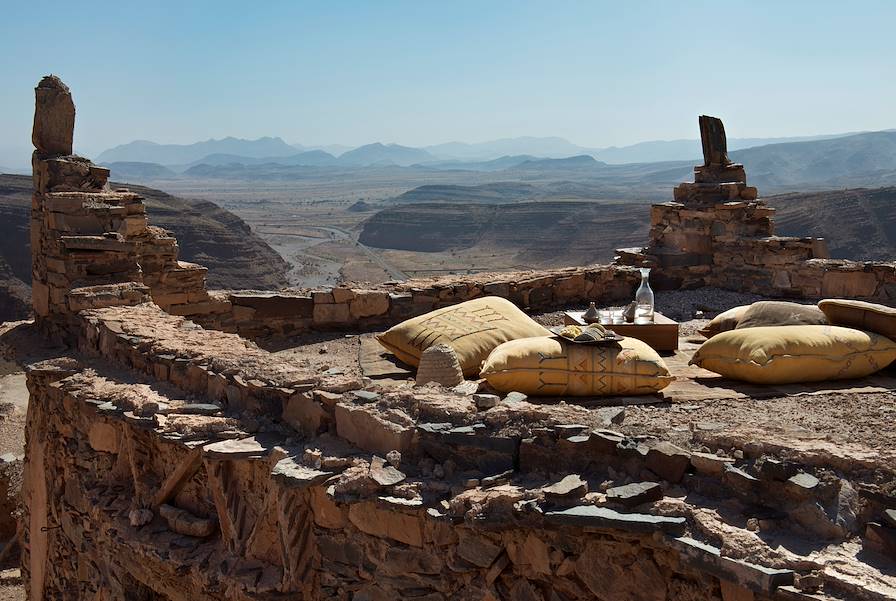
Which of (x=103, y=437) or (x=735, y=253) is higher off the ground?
(x=735, y=253)

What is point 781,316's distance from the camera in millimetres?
6293

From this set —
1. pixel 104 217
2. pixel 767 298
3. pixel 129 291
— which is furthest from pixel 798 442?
pixel 767 298

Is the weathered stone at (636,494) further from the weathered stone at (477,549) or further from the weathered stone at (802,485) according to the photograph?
the weathered stone at (477,549)

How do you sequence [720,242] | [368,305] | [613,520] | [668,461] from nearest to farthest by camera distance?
[613,520], [668,461], [368,305], [720,242]

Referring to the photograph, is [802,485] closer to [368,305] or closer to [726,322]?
[726,322]

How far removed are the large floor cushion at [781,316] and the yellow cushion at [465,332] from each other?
5.34 feet

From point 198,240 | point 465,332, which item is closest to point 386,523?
point 465,332

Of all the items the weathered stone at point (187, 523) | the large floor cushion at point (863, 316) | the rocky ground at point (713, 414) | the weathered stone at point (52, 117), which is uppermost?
the weathered stone at point (52, 117)

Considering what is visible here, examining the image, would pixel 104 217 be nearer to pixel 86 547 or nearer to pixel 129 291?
pixel 129 291

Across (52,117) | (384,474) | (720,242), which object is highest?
(52,117)

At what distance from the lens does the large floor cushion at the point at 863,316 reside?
567cm

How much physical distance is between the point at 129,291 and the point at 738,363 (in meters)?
4.68

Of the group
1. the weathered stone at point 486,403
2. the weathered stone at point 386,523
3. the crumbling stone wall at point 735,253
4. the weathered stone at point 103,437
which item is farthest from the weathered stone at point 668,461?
the crumbling stone wall at point 735,253

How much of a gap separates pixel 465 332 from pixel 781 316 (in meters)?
2.43
